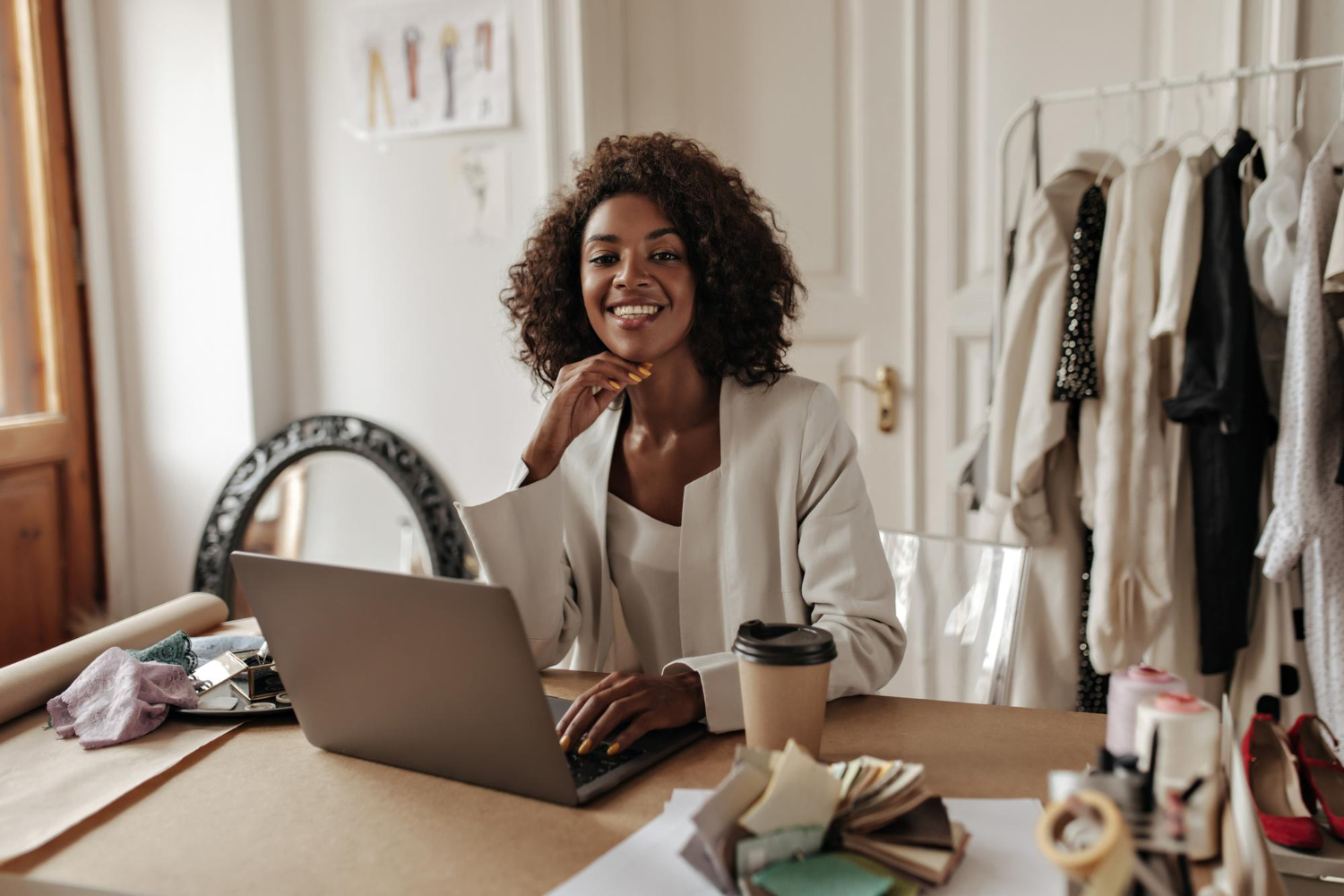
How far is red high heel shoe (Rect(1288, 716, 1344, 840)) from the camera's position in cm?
150

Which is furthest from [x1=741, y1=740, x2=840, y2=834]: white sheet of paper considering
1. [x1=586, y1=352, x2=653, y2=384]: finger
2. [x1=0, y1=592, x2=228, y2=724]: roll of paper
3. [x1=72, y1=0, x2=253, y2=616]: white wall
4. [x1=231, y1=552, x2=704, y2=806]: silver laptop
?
[x1=72, y1=0, x2=253, y2=616]: white wall

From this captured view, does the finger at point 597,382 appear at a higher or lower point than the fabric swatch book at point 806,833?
higher

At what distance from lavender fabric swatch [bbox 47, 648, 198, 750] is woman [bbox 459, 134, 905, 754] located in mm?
380

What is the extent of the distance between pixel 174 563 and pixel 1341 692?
9.26 ft

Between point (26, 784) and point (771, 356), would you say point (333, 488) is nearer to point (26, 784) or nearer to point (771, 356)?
→ point (771, 356)

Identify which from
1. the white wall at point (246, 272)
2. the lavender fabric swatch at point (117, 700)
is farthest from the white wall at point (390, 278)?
the lavender fabric swatch at point (117, 700)

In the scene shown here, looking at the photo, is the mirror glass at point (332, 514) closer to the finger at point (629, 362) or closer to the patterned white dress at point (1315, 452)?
the finger at point (629, 362)

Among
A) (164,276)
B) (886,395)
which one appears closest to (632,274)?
(886,395)

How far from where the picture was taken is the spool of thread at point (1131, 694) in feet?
2.71

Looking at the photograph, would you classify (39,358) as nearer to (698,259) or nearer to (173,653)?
(173,653)

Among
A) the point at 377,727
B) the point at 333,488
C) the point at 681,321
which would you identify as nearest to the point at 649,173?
the point at 681,321

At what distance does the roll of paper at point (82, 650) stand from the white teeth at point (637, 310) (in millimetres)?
719

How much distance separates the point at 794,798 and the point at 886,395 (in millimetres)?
2092

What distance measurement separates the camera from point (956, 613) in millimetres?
1513
